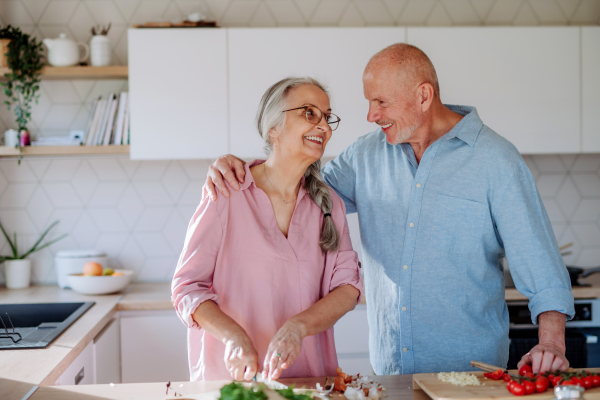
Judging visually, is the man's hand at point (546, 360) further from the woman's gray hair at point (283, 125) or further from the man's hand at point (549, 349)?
the woman's gray hair at point (283, 125)

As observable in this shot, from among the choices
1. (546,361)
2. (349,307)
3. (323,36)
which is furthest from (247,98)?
(546,361)

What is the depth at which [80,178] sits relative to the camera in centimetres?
307

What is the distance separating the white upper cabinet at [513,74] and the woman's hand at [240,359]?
1.92 m

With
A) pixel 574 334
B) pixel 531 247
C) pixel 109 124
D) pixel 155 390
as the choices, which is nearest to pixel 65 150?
pixel 109 124

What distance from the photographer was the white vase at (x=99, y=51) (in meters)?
2.80

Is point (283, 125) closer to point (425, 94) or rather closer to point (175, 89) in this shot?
point (425, 94)

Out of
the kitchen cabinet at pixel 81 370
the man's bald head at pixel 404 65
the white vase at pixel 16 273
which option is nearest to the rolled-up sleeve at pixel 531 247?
the man's bald head at pixel 404 65

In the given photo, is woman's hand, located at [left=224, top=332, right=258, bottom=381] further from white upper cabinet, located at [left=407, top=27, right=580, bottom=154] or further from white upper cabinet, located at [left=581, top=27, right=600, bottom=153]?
white upper cabinet, located at [left=581, top=27, right=600, bottom=153]

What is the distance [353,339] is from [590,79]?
5.86 feet

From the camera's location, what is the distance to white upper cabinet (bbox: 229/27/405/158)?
8.89 feet

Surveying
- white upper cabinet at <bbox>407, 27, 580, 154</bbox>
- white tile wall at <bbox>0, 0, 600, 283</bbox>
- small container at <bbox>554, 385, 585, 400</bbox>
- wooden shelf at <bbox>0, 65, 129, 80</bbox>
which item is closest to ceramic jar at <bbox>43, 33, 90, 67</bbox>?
wooden shelf at <bbox>0, 65, 129, 80</bbox>

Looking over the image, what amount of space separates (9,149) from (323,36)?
1672mm

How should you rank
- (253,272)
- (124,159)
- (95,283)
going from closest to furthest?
1. (253,272)
2. (95,283)
3. (124,159)

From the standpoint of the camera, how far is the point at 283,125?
1.51 meters
